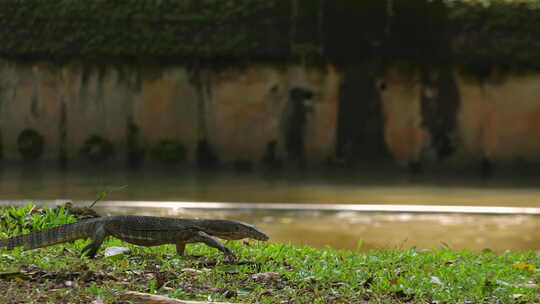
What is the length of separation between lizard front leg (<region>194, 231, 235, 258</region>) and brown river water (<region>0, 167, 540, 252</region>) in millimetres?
959

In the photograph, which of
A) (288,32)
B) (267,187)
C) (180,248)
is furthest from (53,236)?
(288,32)

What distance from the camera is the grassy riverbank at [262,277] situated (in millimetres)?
4293

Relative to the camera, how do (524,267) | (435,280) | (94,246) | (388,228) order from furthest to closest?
(388,228) → (524,267) → (94,246) → (435,280)

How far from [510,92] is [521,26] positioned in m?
1.19

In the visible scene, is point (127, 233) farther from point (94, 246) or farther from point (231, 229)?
point (231, 229)

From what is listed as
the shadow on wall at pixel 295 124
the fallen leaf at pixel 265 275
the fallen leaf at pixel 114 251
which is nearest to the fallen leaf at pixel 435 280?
the fallen leaf at pixel 265 275

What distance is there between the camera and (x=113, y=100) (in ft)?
50.4

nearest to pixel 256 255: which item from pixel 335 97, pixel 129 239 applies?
pixel 129 239

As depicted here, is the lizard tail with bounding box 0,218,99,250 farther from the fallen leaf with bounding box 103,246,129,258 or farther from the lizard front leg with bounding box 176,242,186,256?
the lizard front leg with bounding box 176,242,186,256

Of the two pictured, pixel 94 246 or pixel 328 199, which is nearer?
pixel 94 246

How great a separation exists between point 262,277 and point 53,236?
137cm

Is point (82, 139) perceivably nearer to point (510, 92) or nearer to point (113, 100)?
point (113, 100)

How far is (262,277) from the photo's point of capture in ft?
15.5

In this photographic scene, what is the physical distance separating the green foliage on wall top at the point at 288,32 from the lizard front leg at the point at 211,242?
32.3ft
